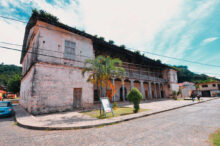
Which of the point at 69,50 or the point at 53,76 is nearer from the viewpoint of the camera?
the point at 53,76

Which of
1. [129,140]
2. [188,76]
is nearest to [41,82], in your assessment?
[129,140]

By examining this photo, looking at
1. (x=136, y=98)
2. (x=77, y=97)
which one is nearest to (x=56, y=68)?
(x=77, y=97)

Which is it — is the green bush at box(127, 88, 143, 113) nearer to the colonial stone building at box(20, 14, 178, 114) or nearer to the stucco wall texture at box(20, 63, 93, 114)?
the colonial stone building at box(20, 14, 178, 114)

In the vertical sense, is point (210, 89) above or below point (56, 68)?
below

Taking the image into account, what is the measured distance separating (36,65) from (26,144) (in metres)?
7.49

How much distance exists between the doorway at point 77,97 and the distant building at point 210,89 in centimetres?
5054

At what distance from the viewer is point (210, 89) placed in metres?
42.9

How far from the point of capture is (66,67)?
36.2 ft

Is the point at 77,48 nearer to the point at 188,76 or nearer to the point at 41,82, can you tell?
the point at 41,82

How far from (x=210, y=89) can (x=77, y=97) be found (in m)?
54.0

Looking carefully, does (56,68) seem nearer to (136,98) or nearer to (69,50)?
(69,50)

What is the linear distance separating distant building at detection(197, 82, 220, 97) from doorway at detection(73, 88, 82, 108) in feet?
166

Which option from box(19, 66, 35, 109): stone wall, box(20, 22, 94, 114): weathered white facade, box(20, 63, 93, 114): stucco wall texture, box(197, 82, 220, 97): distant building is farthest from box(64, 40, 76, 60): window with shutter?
box(197, 82, 220, 97): distant building

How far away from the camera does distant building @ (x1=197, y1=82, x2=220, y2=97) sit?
133 ft
